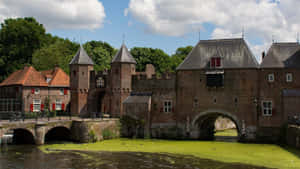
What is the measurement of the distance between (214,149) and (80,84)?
1771cm

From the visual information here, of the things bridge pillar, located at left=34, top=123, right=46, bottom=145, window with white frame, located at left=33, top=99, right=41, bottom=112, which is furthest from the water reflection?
window with white frame, located at left=33, top=99, right=41, bottom=112

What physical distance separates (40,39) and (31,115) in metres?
24.5

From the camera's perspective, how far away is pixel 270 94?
29.7m

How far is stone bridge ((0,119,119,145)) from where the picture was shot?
1125 inches

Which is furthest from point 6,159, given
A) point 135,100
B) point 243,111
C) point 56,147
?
point 243,111

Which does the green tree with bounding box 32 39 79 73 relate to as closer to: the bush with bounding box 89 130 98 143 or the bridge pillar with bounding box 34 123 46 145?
the bridge pillar with bounding box 34 123 46 145

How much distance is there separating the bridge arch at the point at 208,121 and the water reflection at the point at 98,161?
317 inches

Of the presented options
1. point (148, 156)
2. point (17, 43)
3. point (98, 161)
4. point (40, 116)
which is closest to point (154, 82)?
point (148, 156)

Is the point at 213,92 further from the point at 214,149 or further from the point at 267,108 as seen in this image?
the point at 214,149

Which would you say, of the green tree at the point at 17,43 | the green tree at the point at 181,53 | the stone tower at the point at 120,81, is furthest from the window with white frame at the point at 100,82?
the green tree at the point at 181,53

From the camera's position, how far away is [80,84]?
3731cm

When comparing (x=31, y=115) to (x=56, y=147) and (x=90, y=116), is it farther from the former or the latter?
(x=56, y=147)

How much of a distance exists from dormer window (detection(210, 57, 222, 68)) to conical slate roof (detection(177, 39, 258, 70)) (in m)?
0.38

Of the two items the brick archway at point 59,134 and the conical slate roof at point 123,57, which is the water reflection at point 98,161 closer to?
the brick archway at point 59,134
